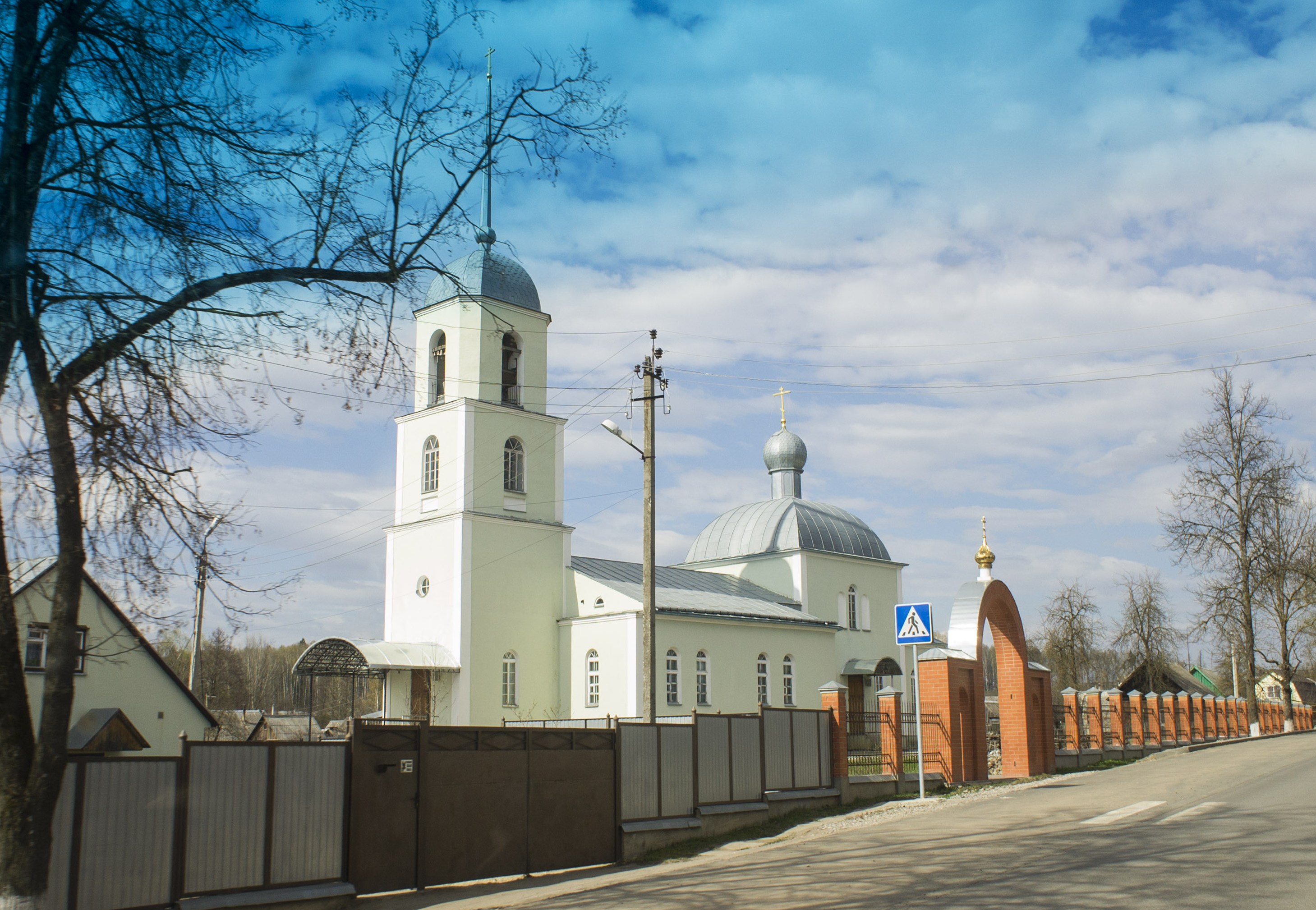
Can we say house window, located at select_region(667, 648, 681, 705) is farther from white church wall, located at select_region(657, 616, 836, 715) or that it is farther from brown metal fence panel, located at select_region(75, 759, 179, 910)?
brown metal fence panel, located at select_region(75, 759, 179, 910)

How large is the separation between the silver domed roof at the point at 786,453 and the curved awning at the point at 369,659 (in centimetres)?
1995

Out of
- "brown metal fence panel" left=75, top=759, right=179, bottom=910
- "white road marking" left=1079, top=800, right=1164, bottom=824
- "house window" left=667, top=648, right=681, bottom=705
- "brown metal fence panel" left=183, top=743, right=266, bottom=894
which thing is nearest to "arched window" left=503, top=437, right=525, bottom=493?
"house window" left=667, top=648, right=681, bottom=705

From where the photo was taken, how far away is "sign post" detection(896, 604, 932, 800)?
16.3m

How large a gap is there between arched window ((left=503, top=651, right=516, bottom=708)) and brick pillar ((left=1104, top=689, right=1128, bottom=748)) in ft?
50.5

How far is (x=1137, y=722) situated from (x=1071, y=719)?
15.7ft

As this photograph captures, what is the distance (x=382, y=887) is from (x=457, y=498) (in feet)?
64.1

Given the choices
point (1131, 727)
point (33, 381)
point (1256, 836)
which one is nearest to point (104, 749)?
point (33, 381)

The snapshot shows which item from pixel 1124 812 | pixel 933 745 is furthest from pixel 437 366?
pixel 1124 812

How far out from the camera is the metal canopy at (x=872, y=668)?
38.3 m

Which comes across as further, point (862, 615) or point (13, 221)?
point (862, 615)

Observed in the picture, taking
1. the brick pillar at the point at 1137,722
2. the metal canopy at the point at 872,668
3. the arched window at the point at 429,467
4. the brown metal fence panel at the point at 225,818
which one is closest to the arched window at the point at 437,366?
the arched window at the point at 429,467

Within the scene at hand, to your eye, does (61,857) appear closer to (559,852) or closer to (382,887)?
(382,887)

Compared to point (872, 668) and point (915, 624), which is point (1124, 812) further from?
point (872, 668)

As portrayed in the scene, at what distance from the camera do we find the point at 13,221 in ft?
22.7
